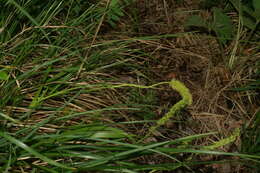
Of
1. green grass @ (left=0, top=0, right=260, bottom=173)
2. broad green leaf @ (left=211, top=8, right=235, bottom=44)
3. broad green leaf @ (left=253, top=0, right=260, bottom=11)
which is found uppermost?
broad green leaf @ (left=253, top=0, right=260, bottom=11)

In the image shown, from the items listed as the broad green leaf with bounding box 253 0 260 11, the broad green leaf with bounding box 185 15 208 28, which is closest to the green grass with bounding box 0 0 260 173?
the broad green leaf with bounding box 185 15 208 28

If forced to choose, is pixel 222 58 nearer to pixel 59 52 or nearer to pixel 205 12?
pixel 205 12

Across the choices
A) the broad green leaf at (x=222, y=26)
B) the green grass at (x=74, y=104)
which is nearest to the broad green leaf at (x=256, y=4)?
the broad green leaf at (x=222, y=26)


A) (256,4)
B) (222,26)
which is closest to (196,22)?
(222,26)

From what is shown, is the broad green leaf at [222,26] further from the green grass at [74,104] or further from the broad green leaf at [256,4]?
the green grass at [74,104]

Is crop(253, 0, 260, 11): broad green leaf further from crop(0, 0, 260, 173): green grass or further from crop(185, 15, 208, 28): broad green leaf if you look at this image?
crop(0, 0, 260, 173): green grass

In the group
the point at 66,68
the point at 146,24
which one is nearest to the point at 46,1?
the point at 66,68

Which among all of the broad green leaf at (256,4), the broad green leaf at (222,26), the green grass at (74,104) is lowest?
the green grass at (74,104)
